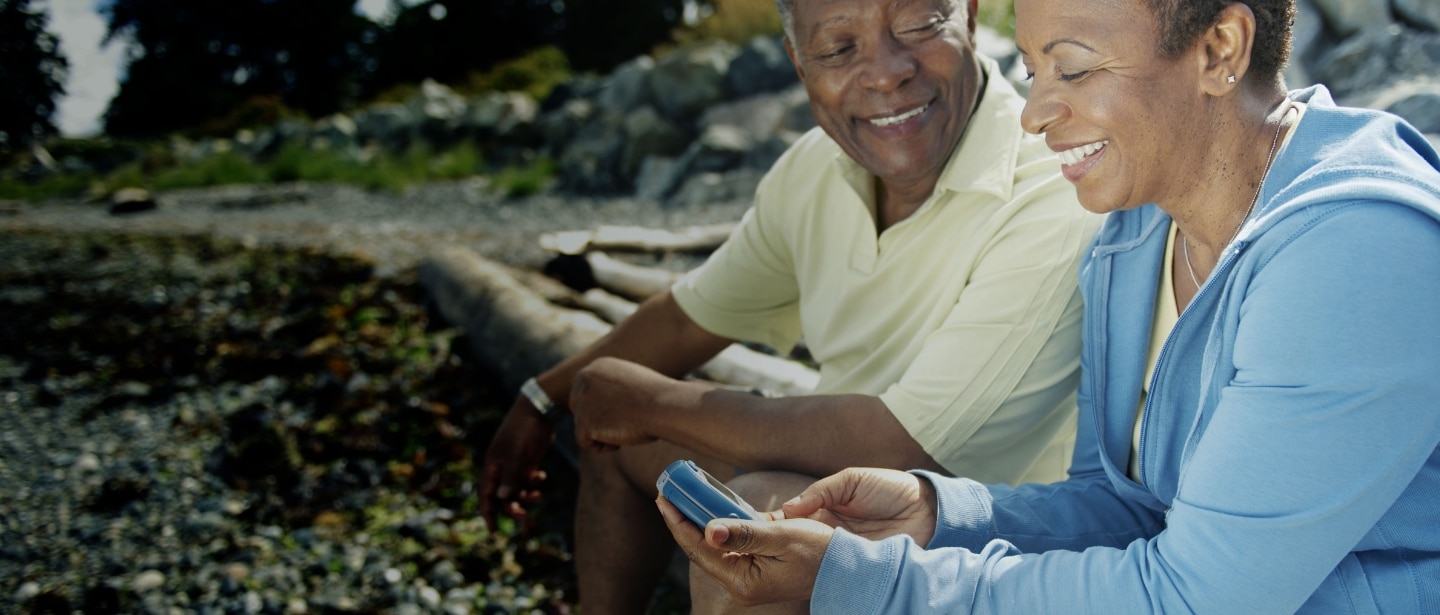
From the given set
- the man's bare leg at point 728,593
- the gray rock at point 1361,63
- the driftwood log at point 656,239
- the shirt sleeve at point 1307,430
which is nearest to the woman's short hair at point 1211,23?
the shirt sleeve at point 1307,430

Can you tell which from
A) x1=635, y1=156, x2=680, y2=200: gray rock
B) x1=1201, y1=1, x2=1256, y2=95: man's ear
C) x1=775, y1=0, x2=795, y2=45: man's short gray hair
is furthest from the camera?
x1=635, y1=156, x2=680, y2=200: gray rock

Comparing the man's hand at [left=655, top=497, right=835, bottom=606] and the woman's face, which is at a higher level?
the woman's face

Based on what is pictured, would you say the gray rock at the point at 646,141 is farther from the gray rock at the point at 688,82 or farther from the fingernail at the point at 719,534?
the fingernail at the point at 719,534

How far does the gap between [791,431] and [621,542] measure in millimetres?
694

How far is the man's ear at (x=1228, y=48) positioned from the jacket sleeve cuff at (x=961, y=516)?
745 mm

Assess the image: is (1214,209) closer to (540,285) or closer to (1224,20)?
(1224,20)

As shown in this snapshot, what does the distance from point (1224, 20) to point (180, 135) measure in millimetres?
23277

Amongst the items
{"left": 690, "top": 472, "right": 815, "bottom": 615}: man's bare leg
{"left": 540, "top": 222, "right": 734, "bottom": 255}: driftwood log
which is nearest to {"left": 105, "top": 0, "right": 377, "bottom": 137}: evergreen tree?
{"left": 540, "top": 222, "right": 734, "bottom": 255}: driftwood log

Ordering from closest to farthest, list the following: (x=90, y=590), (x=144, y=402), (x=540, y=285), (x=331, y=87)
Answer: (x=90, y=590) < (x=144, y=402) < (x=540, y=285) < (x=331, y=87)

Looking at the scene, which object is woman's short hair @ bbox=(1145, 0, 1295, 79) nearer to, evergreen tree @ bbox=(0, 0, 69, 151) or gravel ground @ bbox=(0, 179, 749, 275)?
gravel ground @ bbox=(0, 179, 749, 275)

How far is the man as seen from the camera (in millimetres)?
1938

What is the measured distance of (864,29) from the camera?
2271 mm

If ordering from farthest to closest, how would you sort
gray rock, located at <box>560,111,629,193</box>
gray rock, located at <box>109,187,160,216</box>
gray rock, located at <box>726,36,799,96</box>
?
gray rock, located at <box>726,36,799,96</box> → gray rock, located at <box>109,187,160,216</box> → gray rock, located at <box>560,111,629,193</box>

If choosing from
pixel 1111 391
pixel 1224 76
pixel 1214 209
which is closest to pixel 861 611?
pixel 1111 391
